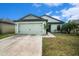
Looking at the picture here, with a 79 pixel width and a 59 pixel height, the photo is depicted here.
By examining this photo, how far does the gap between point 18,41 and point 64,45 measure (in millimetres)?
1627

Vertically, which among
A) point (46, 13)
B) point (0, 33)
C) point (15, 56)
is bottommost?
point (15, 56)

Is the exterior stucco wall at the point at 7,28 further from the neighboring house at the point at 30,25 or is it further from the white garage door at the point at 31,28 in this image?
the white garage door at the point at 31,28

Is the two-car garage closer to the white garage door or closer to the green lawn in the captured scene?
the white garage door

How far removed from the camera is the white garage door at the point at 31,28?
6.36 meters

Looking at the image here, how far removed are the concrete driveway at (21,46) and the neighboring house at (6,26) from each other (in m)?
0.30

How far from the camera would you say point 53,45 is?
5762 millimetres

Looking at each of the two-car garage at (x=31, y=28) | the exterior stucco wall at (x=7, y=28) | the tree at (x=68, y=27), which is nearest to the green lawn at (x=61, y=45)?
the tree at (x=68, y=27)

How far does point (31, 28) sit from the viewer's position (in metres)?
6.57

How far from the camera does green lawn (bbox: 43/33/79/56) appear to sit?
5304 mm

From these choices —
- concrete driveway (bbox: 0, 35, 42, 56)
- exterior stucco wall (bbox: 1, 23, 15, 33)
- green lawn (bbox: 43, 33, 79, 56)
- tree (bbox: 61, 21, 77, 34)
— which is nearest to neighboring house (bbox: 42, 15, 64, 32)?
tree (bbox: 61, 21, 77, 34)

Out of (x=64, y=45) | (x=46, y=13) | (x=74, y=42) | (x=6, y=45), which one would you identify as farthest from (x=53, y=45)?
(x=6, y=45)

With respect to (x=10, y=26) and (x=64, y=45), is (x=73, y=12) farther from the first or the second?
(x=10, y=26)

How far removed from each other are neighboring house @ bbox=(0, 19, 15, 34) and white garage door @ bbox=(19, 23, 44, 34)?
407 mm

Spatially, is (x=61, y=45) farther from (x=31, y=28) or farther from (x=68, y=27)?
(x=31, y=28)
